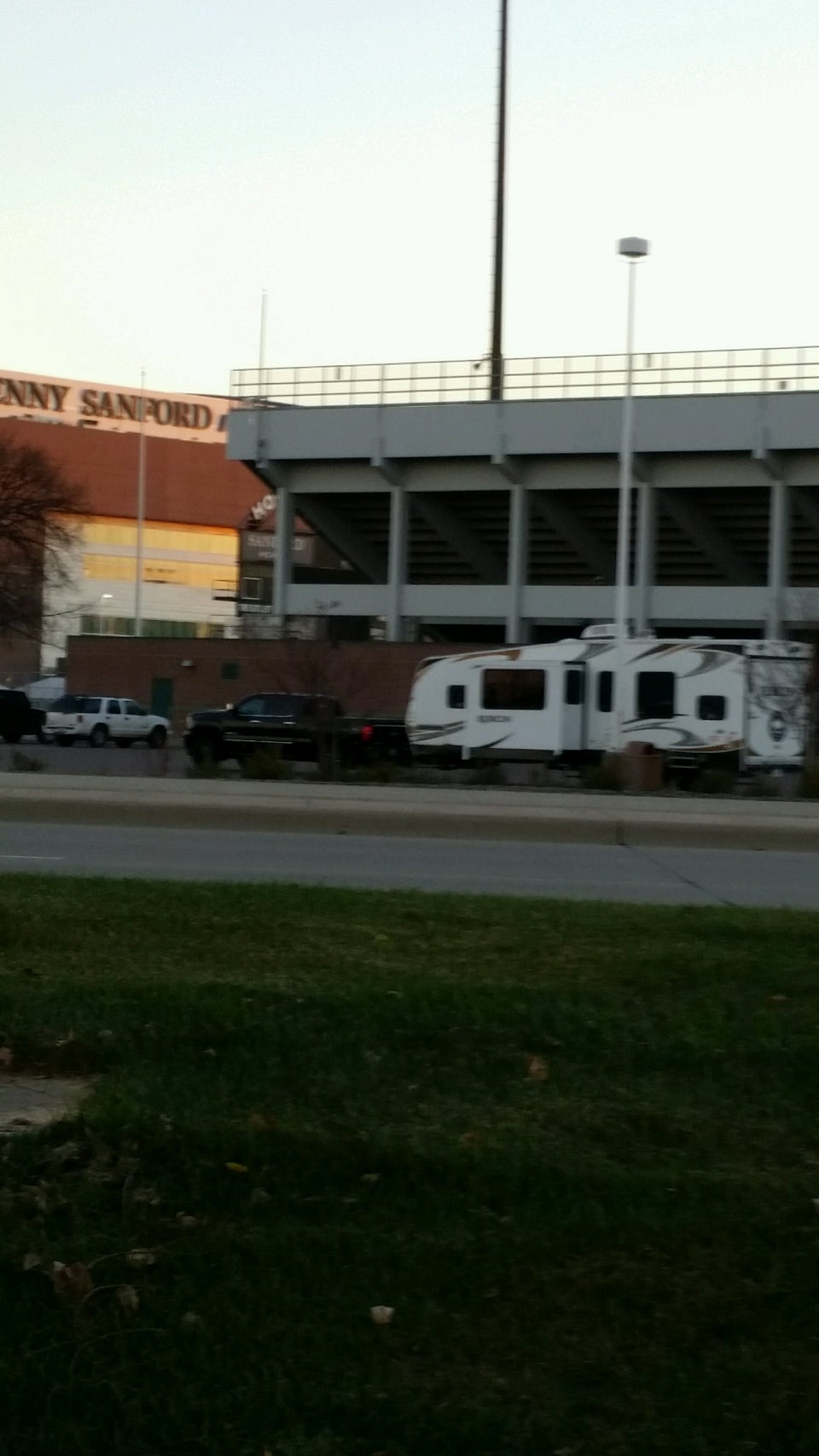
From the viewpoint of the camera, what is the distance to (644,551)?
50.7 meters

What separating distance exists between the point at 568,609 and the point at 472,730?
1760 centimetres

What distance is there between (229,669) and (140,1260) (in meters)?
50.5

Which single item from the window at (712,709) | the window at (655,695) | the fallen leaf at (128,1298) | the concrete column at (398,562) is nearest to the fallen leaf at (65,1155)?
the fallen leaf at (128,1298)

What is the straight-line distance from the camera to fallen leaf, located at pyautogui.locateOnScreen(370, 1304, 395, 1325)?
4.41 m

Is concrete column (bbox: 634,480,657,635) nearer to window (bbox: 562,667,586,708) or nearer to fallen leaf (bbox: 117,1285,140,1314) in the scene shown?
window (bbox: 562,667,586,708)

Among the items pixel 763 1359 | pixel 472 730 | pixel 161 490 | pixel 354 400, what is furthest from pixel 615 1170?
pixel 161 490

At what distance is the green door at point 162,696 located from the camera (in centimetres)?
5649

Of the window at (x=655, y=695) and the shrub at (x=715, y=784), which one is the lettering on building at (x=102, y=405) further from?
the shrub at (x=715, y=784)

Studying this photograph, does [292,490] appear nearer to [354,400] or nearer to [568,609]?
[354,400]

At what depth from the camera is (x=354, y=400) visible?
5422cm

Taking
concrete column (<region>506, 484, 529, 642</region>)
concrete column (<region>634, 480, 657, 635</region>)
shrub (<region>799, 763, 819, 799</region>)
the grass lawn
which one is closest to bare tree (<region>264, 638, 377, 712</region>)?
concrete column (<region>506, 484, 529, 642</region>)

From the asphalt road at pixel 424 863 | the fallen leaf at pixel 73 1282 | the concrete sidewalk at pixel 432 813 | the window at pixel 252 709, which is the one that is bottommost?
the fallen leaf at pixel 73 1282

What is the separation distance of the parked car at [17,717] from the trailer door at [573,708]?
19.0 m

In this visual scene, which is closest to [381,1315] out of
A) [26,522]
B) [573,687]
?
[573,687]
